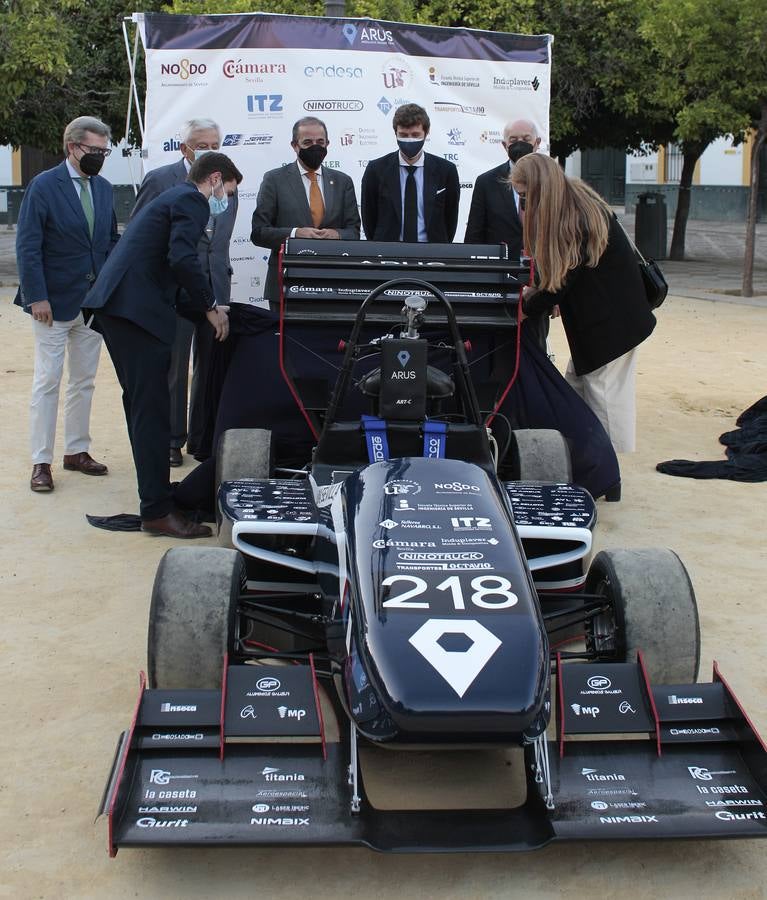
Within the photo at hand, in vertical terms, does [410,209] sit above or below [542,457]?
above

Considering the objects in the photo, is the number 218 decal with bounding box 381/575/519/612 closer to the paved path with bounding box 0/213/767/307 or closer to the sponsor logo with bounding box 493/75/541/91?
the sponsor logo with bounding box 493/75/541/91

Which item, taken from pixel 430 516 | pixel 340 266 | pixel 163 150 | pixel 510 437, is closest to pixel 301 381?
pixel 340 266

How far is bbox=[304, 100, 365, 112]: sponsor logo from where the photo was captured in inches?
379

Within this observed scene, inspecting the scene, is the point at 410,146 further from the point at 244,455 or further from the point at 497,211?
the point at 244,455

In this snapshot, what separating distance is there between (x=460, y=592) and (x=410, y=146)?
15.5ft

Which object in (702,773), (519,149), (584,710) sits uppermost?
(519,149)

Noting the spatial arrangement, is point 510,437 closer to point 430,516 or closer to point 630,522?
point 630,522

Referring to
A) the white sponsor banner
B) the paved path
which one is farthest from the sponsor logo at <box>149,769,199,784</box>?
the paved path

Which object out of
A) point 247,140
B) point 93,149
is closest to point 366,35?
point 247,140

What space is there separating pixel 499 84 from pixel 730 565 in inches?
233

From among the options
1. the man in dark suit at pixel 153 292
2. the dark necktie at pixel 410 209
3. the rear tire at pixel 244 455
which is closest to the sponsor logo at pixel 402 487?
the rear tire at pixel 244 455

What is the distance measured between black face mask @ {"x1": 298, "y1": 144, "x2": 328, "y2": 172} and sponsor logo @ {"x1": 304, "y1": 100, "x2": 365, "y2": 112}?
2.27 meters

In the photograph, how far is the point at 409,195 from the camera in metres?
7.61

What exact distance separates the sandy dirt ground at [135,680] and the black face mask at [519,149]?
2041mm
